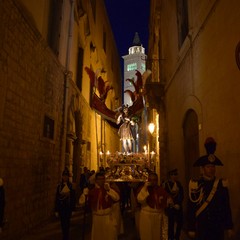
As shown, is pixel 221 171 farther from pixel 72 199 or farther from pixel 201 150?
pixel 72 199

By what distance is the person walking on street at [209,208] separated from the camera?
3.63 meters

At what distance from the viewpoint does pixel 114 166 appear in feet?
37.5

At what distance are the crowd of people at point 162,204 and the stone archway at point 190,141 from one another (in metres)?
1.89

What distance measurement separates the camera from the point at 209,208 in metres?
3.69

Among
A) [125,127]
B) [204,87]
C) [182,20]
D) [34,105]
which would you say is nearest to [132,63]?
[125,127]

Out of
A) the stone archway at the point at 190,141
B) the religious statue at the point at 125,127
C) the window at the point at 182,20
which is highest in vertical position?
the window at the point at 182,20

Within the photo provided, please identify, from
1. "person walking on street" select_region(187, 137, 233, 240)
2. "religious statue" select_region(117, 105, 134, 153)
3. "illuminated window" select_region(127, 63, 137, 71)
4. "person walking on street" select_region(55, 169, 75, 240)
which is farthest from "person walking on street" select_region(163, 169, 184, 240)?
"illuminated window" select_region(127, 63, 137, 71)

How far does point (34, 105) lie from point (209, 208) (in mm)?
6067

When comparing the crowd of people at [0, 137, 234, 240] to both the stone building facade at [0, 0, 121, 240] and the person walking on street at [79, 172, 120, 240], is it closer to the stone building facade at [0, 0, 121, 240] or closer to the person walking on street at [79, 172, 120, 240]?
the person walking on street at [79, 172, 120, 240]

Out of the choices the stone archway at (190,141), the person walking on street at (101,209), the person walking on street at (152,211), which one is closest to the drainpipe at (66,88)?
the stone archway at (190,141)

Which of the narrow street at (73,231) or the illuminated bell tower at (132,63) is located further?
the illuminated bell tower at (132,63)

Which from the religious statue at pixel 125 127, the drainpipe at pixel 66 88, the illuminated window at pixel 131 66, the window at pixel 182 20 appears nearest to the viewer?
the window at pixel 182 20

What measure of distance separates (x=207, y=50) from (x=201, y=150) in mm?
2475

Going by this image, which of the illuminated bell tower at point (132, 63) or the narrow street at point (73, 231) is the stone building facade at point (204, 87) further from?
the illuminated bell tower at point (132, 63)
